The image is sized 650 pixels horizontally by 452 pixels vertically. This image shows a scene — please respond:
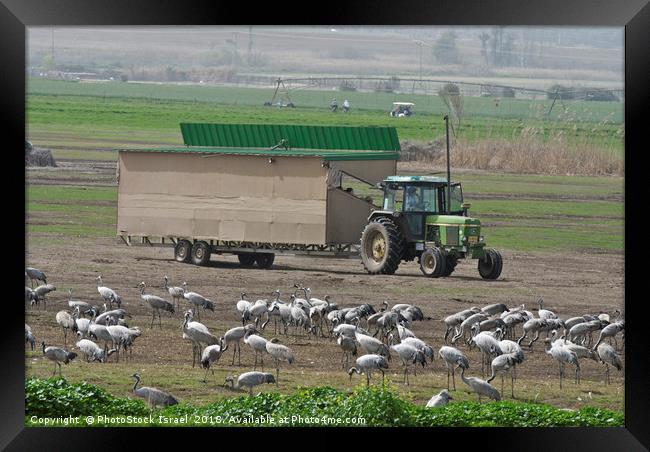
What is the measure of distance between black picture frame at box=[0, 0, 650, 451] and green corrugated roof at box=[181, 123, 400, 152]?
52.3ft

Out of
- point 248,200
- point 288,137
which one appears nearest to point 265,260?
point 248,200

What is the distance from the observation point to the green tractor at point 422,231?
78.6 ft

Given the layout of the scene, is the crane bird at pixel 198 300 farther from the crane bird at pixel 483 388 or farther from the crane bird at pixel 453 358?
the crane bird at pixel 483 388

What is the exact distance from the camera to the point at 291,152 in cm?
2520

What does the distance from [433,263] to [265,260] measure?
12.7ft

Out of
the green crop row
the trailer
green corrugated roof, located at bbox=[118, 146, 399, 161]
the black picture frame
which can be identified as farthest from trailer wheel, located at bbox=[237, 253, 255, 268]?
the black picture frame

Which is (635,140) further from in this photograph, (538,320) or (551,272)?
(551,272)

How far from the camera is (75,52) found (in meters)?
94.1

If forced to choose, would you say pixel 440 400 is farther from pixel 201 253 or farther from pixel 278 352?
pixel 201 253

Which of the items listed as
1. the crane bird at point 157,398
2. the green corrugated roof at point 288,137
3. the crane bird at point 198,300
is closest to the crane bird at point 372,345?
the crane bird at point 157,398

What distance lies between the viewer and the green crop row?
477 inches

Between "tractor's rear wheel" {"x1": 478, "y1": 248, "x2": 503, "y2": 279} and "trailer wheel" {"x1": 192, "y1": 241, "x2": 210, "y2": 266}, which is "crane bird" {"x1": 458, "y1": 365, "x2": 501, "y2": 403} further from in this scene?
"trailer wheel" {"x1": 192, "y1": 241, "x2": 210, "y2": 266}

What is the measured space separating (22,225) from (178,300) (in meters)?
11.6

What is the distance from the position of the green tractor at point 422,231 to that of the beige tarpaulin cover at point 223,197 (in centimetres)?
105
